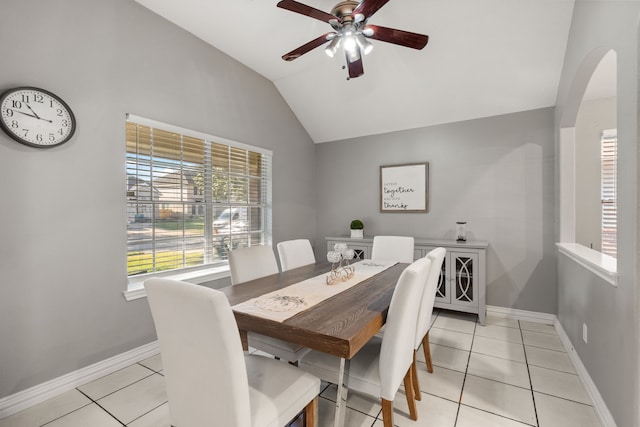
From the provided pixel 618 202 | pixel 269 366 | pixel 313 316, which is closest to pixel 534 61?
pixel 618 202

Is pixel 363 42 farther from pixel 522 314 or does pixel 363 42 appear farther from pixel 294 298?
pixel 522 314

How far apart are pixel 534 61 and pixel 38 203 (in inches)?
170

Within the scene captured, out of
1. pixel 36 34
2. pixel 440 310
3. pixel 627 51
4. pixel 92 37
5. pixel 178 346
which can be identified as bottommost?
pixel 440 310

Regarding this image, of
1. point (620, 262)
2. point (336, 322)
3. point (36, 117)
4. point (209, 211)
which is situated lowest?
point (336, 322)

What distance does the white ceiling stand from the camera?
2520mm

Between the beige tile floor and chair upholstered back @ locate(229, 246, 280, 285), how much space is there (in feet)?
3.06

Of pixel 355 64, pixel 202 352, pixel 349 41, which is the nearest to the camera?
pixel 202 352

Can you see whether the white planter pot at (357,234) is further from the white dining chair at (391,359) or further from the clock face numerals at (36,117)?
the clock face numerals at (36,117)

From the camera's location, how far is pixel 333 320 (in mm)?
1369

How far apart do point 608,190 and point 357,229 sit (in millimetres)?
2900

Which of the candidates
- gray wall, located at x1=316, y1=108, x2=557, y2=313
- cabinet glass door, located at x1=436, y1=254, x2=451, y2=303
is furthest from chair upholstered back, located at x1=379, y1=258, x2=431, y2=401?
gray wall, located at x1=316, y1=108, x2=557, y2=313

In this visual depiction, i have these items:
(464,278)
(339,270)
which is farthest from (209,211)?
(464,278)

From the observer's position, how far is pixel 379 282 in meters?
2.05

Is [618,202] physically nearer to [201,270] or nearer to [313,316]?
[313,316]
